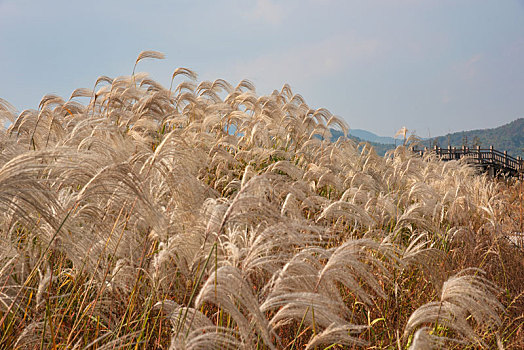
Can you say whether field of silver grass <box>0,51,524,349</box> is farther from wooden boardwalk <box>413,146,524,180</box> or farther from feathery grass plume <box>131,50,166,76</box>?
wooden boardwalk <box>413,146,524,180</box>

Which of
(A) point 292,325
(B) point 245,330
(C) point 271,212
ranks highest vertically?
(C) point 271,212

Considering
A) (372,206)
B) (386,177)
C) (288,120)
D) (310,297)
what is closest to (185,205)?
(310,297)

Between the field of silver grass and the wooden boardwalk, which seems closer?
the field of silver grass

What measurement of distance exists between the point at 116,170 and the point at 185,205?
809 millimetres

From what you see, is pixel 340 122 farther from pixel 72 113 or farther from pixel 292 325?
pixel 292 325

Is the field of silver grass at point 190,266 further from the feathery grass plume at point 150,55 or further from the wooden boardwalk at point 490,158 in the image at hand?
the wooden boardwalk at point 490,158

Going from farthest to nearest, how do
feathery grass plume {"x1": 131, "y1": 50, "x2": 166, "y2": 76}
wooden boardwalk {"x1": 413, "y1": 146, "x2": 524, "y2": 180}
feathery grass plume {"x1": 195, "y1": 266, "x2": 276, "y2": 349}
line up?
wooden boardwalk {"x1": 413, "y1": 146, "x2": 524, "y2": 180}
feathery grass plume {"x1": 131, "y1": 50, "x2": 166, "y2": 76}
feathery grass plume {"x1": 195, "y1": 266, "x2": 276, "y2": 349}

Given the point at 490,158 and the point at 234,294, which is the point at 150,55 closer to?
the point at 234,294

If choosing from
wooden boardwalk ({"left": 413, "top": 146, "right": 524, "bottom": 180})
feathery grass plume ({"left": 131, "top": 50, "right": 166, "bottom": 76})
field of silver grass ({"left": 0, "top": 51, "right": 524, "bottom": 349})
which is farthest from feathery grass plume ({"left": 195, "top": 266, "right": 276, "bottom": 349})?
wooden boardwalk ({"left": 413, "top": 146, "right": 524, "bottom": 180})

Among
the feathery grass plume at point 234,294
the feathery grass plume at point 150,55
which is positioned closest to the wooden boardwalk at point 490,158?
the feathery grass plume at point 150,55

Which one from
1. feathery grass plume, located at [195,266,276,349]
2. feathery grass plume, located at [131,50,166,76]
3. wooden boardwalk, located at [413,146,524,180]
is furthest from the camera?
wooden boardwalk, located at [413,146,524,180]

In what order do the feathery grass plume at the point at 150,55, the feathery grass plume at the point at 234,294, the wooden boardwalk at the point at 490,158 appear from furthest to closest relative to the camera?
the wooden boardwalk at the point at 490,158 < the feathery grass plume at the point at 150,55 < the feathery grass plume at the point at 234,294

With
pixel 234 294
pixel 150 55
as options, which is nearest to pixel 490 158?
pixel 150 55

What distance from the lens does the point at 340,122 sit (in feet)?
23.2
